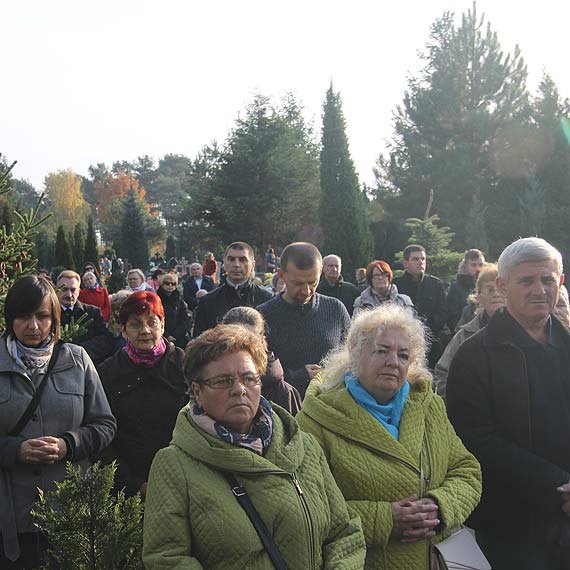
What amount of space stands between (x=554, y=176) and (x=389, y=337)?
1207 inches

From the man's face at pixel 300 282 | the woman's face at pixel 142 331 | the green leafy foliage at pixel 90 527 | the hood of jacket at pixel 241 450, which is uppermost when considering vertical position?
the man's face at pixel 300 282

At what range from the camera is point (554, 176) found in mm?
30562

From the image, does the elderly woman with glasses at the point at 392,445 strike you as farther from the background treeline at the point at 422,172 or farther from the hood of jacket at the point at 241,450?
the background treeline at the point at 422,172

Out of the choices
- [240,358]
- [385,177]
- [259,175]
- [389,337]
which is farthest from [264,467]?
[385,177]

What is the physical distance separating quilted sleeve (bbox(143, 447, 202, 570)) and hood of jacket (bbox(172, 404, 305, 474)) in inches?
4.0

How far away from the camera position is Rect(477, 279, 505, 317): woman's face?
484cm

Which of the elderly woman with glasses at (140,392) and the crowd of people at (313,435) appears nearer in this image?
the crowd of people at (313,435)

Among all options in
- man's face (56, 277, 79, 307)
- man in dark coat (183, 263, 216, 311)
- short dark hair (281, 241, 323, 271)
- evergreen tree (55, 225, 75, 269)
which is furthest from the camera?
evergreen tree (55, 225, 75, 269)

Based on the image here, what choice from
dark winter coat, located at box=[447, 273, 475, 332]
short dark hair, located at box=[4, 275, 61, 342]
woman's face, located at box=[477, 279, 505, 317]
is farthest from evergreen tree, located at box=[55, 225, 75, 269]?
short dark hair, located at box=[4, 275, 61, 342]

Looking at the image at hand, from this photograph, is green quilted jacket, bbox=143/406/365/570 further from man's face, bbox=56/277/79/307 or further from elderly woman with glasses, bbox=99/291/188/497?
man's face, bbox=56/277/79/307

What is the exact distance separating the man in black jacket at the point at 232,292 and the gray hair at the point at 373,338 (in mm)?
2684

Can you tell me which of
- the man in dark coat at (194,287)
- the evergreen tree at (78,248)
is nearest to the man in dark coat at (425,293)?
the man in dark coat at (194,287)

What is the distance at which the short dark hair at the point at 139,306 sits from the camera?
401 cm

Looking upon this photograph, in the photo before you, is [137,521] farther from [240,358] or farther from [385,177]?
[385,177]
